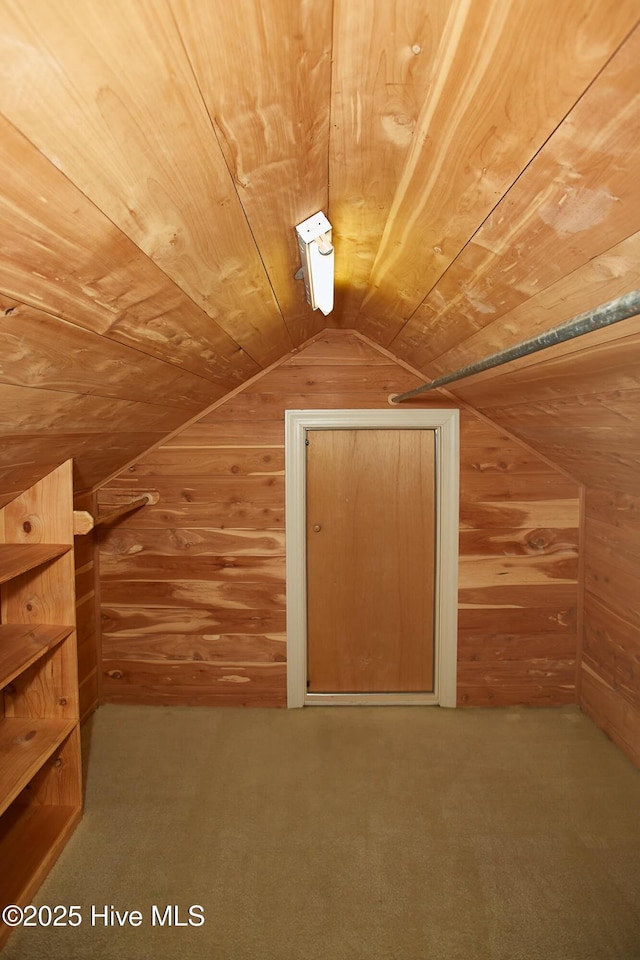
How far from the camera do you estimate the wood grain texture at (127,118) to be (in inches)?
18.0

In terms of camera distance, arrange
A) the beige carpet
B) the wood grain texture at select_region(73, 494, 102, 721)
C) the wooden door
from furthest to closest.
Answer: the wooden door
the wood grain texture at select_region(73, 494, 102, 721)
the beige carpet

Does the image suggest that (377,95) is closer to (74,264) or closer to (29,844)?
(74,264)

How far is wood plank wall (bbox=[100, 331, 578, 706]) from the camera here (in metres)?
2.46

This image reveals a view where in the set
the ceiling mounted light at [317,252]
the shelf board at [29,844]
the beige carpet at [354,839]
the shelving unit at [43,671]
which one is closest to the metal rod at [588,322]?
the ceiling mounted light at [317,252]

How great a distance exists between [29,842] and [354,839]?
1.18 m

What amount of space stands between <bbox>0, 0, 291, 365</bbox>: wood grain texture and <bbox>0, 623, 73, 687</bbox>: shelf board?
1.35 meters

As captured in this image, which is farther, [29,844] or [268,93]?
[29,844]

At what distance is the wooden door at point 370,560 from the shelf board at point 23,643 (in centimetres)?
125

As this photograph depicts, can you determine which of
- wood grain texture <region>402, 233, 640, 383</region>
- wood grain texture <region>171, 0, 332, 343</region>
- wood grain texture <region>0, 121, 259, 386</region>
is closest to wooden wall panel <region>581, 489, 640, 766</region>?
wood grain texture <region>402, 233, 640, 383</region>

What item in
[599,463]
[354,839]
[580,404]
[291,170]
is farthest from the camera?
[599,463]

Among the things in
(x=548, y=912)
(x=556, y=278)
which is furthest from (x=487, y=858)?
(x=556, y=278)

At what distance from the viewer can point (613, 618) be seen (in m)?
2.27

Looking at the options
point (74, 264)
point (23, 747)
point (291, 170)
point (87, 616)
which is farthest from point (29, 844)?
point (291, 170)

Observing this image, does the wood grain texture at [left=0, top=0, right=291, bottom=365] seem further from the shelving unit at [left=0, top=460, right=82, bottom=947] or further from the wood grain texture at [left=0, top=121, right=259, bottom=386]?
the shelving unit at [left=0, top=460, right=82, bottom=947]
